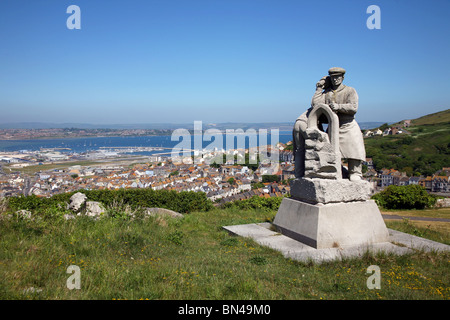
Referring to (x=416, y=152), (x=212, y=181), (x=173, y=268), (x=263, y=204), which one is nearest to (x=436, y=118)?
(x=416, y=152)

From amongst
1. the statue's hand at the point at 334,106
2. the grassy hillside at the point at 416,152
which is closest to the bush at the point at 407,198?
the statue's hand at the point at 334,106

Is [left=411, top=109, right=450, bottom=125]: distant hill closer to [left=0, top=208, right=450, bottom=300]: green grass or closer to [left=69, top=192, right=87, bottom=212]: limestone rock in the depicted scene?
[left=0, top=208, right=450, bottom=300]: green grass

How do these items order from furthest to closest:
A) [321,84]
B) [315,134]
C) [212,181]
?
[212,181] → [321,84] → [315,134]

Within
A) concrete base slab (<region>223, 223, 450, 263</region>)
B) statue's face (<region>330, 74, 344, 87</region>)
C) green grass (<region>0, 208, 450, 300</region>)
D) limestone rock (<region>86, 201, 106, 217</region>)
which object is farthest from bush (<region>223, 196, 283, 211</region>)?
statue's face (<region>330, 74, 344, 87</region>)

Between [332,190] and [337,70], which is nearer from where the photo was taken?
[332,190]

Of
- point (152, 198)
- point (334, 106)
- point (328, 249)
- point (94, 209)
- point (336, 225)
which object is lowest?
point (152, 198)

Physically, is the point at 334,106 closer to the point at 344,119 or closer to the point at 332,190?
the point at 344,119
